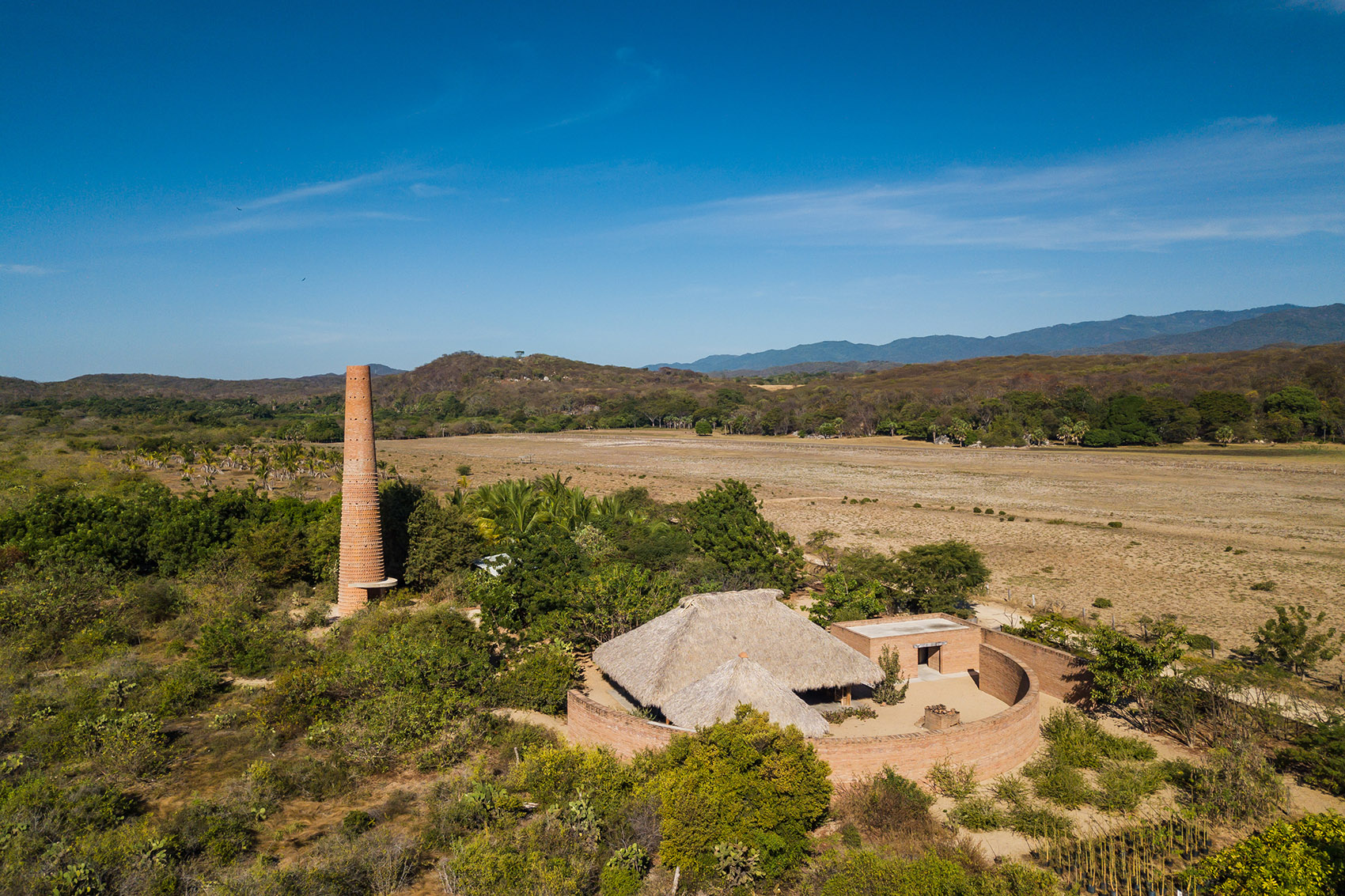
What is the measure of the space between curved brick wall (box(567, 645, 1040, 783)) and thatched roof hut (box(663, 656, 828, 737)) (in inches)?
17.5

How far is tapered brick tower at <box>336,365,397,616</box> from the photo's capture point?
18641 millimetres

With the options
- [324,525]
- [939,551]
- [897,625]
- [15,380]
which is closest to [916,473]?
[939,551]

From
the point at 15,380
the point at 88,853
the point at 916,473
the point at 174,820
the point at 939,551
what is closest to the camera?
the point at 88,853

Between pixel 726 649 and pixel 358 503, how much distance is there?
428 inches

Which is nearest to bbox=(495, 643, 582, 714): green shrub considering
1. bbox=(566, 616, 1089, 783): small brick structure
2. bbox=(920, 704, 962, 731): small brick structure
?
bbox=(566, 616, 1089, 783): small brick structure

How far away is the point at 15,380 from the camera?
170 m

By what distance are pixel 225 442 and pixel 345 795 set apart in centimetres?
7884

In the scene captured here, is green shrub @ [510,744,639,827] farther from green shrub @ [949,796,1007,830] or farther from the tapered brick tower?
the tapered brick tower

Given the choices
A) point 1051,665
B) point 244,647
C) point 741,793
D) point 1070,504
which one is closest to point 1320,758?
point 1051,665

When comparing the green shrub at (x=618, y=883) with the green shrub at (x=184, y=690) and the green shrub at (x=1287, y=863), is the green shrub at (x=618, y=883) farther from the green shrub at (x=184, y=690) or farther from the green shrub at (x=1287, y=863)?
the green shrub at (x=184, y=690)

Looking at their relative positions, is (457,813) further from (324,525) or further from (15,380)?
(15,380)

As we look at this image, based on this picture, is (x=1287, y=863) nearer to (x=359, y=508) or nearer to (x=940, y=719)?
(x=940, y=719)

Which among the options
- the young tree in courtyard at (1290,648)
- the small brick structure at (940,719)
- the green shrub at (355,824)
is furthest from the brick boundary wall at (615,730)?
the young tree in courtyard at (1290,648)

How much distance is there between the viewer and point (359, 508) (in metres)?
18.9
